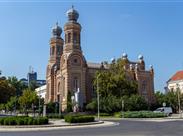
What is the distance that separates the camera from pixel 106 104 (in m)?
73.0

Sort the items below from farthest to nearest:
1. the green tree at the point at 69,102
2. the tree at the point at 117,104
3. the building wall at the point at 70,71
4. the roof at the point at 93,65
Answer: the roof at the point at 93,65 → the building wall at the point at 70,71 → the green tree at the point at 69,102 → the tree at the point at 117,104

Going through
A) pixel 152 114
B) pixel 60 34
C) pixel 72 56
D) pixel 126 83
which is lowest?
pixel 152 114

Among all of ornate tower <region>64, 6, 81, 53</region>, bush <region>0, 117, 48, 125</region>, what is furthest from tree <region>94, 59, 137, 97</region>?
bush <region>0, 117, 48, 125</region>

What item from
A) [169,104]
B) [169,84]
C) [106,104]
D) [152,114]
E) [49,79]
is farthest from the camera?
[169,84]

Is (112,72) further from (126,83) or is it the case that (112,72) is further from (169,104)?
(169,104)

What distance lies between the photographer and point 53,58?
98125 millimetres

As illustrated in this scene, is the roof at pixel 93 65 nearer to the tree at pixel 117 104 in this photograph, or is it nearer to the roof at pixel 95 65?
the roof at pixel 95 65

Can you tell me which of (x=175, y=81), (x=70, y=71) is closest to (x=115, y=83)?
(x=70, y=71)

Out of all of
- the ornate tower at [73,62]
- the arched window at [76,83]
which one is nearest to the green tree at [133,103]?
the ornate tower at [73,62]

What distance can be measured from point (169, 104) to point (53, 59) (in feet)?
117

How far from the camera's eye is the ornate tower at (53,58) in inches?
3780

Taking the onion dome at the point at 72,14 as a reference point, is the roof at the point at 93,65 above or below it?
below

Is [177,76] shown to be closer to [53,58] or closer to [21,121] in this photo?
[53,58]

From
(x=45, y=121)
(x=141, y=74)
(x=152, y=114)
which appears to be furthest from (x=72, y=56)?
(x=45, y=121)
